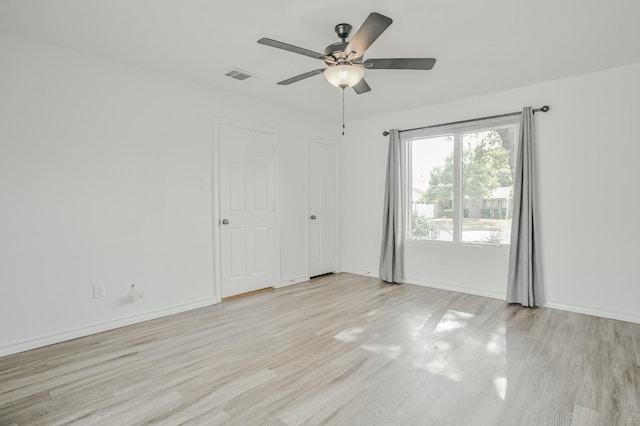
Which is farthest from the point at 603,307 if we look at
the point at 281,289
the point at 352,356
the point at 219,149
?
the point at 219,149

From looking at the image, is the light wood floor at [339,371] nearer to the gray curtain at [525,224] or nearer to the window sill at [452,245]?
the gray curtain at [525,224]

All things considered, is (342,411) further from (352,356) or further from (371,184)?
(371,184)

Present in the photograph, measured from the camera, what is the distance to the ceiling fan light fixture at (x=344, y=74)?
249 cm

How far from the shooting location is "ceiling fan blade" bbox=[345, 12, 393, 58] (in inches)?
77.4

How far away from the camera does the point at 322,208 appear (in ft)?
17.6

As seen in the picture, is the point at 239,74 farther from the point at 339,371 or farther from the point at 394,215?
the point at 339,371

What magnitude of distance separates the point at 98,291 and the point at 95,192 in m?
0.91

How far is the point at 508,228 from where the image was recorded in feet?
13.5

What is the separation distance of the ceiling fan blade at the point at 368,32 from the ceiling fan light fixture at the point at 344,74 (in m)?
0.11

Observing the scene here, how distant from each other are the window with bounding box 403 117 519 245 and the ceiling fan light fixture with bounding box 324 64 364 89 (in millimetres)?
2382

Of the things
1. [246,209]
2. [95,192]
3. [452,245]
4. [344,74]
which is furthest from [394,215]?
[95,192]

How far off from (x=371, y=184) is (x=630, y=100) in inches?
121

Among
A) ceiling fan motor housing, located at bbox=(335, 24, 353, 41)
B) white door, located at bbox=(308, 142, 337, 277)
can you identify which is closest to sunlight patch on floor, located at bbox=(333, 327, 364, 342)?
white door, located at bbox=(308, 142, 337, 277)

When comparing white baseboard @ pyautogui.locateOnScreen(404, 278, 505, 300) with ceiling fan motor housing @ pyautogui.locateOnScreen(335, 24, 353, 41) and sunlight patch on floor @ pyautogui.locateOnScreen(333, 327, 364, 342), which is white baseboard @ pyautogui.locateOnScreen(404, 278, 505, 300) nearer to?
sunlight patch on floor @ pyautogui.locateOnScreen(333, 327, 364, 342)
